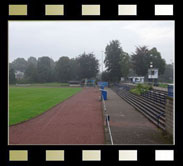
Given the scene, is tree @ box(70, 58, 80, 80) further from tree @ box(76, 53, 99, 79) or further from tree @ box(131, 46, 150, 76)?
tree @ box(131, 46, 150, 76)

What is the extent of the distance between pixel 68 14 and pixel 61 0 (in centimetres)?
23

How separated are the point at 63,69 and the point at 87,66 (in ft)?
21.6

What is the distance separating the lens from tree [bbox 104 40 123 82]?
43.8 metres

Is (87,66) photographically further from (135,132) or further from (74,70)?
(135,132)

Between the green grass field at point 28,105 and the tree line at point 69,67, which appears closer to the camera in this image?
the green grass field at point 28,105

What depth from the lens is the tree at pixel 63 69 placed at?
56.3 m

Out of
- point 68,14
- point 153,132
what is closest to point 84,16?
point 68,14

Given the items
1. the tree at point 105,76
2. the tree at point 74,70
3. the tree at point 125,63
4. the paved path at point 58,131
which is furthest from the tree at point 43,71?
the paved path at point 58,131

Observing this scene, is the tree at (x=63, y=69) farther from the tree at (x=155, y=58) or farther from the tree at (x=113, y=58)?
the tree at (x=155, y=58)

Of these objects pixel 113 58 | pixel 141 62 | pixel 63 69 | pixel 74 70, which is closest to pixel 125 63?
pixel 113 58

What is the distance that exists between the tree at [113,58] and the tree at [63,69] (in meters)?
15.3

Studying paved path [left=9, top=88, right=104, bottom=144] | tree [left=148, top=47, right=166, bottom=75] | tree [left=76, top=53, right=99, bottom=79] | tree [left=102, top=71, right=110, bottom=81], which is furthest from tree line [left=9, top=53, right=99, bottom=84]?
paved path [left=9, top=88, right=104, bottom=144]

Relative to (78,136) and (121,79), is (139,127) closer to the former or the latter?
(78,136)

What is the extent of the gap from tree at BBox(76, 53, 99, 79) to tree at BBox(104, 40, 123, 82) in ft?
35.2
